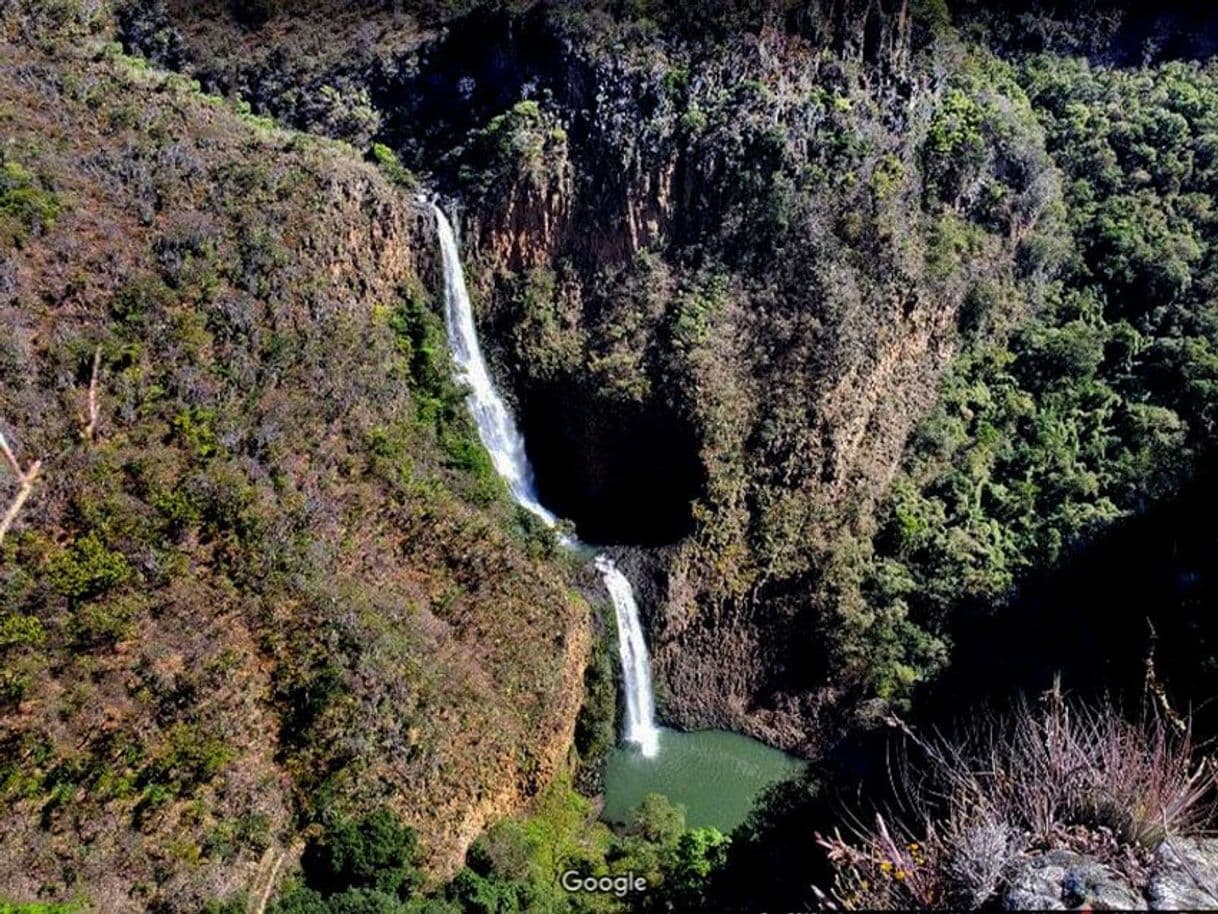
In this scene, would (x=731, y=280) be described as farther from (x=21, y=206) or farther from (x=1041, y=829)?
(x=1041, y=829)

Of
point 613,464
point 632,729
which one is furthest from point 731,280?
point 632,729

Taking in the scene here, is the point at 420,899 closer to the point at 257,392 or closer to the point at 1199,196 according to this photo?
the point at 257,392

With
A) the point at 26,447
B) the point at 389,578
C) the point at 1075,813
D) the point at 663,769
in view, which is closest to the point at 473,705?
the point at 389,578

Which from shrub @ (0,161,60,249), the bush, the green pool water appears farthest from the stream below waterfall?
shrub @ (0,161,60,249)

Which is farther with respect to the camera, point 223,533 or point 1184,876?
point 223,533

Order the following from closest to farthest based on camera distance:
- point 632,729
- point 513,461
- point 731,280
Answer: point 632,729
point 731,280
point 513,461

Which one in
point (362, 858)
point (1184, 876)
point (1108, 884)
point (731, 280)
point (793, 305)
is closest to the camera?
point (1108, 884)
